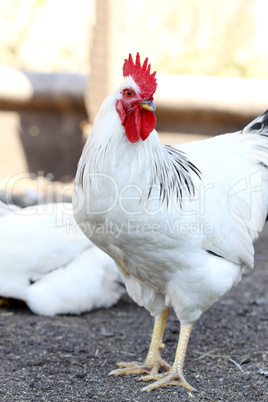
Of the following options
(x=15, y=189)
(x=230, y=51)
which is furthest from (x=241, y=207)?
(x=230, y=51)

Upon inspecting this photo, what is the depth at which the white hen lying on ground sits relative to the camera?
385 cm

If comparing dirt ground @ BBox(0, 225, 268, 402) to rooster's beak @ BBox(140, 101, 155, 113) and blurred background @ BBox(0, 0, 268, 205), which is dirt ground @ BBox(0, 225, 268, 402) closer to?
rooster's beak @ BBox(140, 101, 155, 113)

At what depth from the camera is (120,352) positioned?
3.39 m

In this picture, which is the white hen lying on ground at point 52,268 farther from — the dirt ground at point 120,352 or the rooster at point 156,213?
the rooster at point 156,213

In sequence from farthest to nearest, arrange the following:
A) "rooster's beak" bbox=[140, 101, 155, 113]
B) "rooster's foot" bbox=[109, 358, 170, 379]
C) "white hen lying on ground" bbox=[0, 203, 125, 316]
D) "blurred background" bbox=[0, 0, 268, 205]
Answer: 1. "blurred background" bbox=[0, 0, 268, 205]
2. "white hen lying on ground" bbox=[0, 203, 125, 316]
3. "rooster's foot" bbox=[109, 358, 170, 379]
4. "rooster's beak" bbox=[140, 101, 155, 113]

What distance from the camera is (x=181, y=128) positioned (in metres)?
6.84

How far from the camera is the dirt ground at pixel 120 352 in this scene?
277 cm

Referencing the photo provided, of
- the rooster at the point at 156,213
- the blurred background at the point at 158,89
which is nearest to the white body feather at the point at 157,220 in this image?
the rooster at the point at 156,213

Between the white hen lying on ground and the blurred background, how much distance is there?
217 centimetres

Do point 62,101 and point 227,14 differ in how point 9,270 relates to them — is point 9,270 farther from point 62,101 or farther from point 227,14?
point 227,14

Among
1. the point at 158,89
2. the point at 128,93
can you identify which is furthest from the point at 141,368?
the point at 158,89

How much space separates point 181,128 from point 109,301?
3.43 metres

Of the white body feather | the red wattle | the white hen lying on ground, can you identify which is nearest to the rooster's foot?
the white body feather

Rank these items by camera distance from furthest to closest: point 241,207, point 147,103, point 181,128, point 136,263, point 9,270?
1. point 181,128
2. point 9,270
3. point 241,207
4. point 136,263
5. point 147,103
